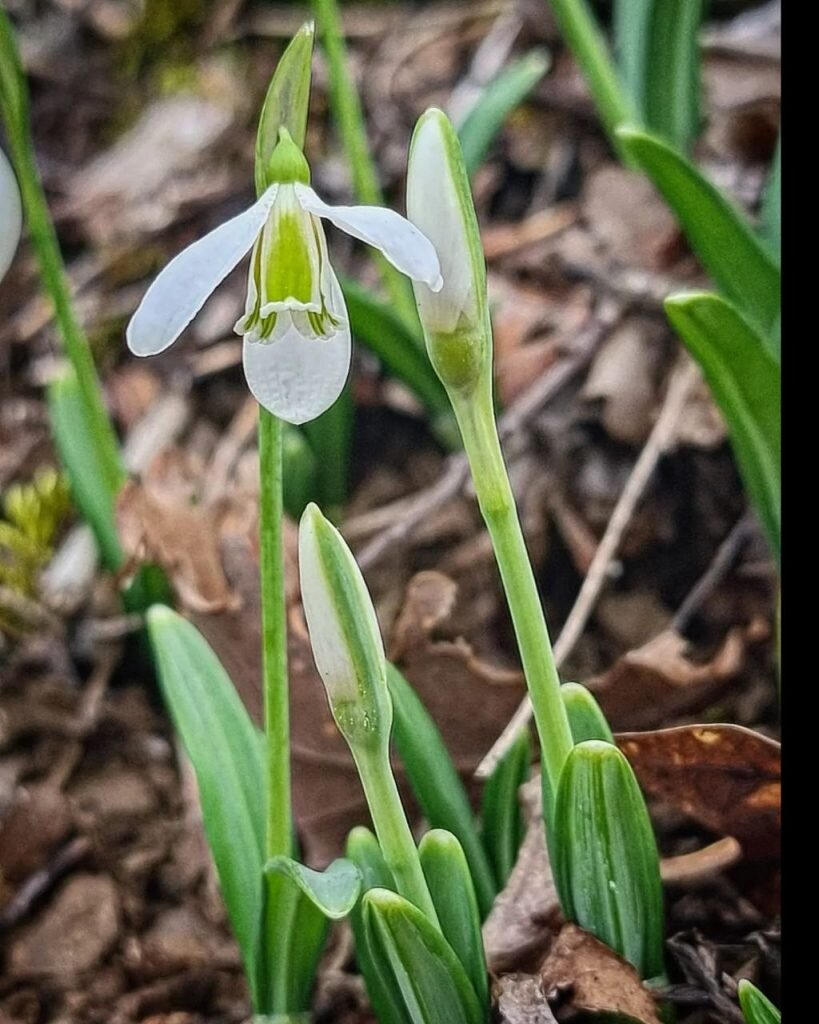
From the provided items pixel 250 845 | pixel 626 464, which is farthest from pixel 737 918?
pixel 626 464

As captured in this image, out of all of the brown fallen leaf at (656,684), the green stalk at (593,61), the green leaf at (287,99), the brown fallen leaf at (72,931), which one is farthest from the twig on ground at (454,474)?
the green leaf at (287,99)

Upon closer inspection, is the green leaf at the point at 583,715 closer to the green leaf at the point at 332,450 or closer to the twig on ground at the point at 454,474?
the twig on ground at the point at 454,474

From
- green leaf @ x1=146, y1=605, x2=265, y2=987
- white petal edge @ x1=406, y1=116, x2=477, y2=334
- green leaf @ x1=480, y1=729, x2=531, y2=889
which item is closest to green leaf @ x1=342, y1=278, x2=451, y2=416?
green leaf @ x1=146, y1=605, x2=265, y2=987

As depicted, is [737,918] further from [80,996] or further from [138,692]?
[138,692]

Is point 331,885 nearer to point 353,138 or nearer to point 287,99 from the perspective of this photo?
point 287,99

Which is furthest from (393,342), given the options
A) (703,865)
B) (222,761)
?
(703,865)
